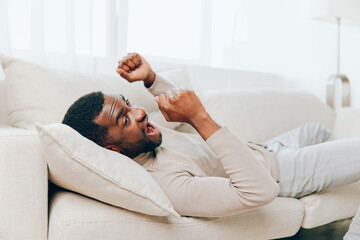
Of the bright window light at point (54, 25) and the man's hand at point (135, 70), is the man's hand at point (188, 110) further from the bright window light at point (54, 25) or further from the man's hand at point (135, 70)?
the bright window light at point (54, 25)

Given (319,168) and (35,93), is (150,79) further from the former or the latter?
(319,168)

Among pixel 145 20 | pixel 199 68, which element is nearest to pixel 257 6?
pixel 199 68

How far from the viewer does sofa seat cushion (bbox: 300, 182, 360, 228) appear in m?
1.27

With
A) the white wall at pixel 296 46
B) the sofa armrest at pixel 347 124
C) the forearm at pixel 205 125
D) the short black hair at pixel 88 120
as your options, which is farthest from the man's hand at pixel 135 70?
the white wall at pixel 296 46

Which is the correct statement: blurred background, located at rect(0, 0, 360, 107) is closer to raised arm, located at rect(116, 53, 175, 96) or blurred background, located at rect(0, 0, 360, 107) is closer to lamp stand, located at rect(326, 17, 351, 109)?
lamp stand, located at rect(326, 17, 351, 109)

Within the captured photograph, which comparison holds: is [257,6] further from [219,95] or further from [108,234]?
[108,234]

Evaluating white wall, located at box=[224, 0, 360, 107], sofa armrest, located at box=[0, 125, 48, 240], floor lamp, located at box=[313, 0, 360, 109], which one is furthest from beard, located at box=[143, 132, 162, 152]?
floor lamp, located at box=[313, 0, 360, 109]

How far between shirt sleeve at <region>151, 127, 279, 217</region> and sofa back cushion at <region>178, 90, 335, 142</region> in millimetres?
687

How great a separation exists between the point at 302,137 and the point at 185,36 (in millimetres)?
1034

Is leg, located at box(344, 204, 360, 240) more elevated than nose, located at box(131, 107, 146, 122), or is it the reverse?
nose, located at box(131, 107, 146, 122)

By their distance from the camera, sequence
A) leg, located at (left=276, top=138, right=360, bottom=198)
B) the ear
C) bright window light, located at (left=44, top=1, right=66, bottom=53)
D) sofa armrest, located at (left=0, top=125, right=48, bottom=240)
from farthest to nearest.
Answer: bright window light, located at (left=44, top=1, right=66, bottom=53)
leg, located at (left=276, top=138, right=360, bottom=198)
the ear
sofa armrest, located at (left=0, top=125, right=48, bottom=240)

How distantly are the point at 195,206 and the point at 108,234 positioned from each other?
0.78 ft

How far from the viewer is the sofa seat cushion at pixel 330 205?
1273 millimetres

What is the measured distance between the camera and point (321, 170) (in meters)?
1.28
